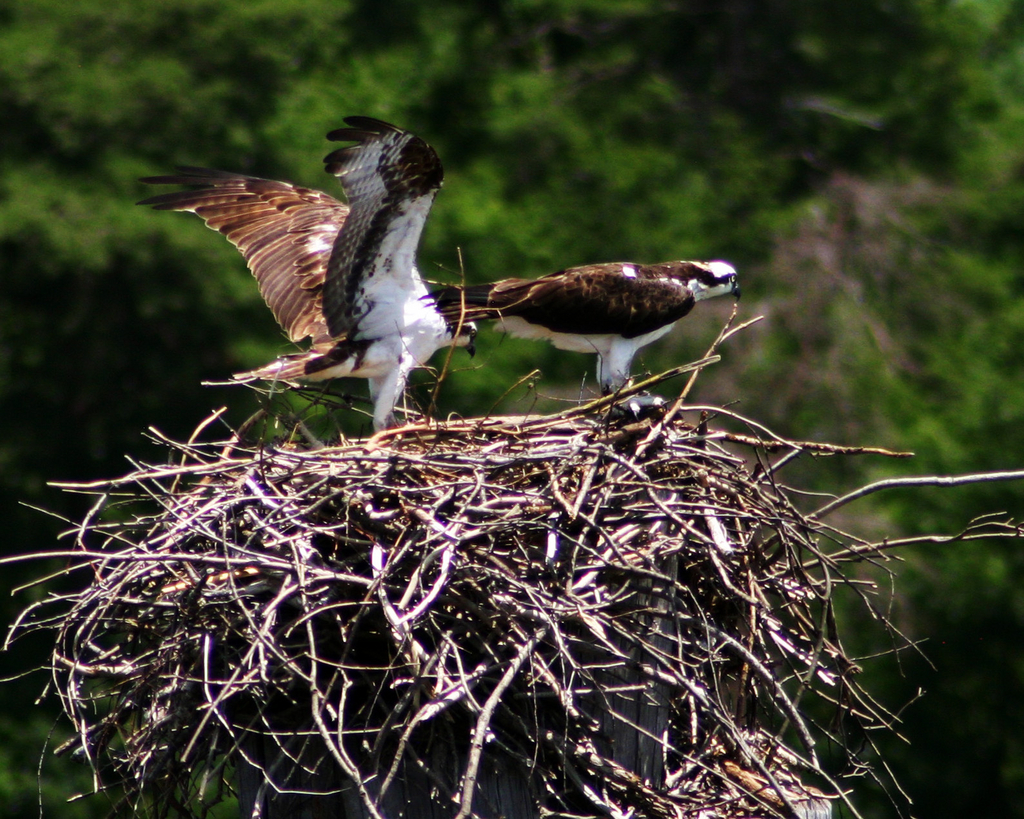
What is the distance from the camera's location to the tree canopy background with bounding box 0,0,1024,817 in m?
12.8

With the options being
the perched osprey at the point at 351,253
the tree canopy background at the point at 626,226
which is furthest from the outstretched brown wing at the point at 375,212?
the tree canopy background at the point at 626,226

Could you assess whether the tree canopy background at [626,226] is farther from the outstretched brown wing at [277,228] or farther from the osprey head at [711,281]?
the osprey head at [711,281]

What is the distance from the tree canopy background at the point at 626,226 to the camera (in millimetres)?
12812

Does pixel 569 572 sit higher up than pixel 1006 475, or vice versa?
pixel 1006 475

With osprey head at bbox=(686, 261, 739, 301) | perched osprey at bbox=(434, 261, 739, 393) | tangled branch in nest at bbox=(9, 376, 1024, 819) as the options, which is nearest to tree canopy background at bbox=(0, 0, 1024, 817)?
osprey head at bbox=(686, 261, 739, 301)

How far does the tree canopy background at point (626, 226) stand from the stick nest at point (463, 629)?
6783mm

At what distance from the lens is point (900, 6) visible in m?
16.3

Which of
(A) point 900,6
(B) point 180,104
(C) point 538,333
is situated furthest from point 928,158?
(C) point 538,333

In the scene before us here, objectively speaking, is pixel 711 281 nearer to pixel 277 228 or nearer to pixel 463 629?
pixel 277 228

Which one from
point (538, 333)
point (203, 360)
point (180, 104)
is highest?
point (538, 333)

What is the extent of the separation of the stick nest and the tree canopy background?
22.3ft

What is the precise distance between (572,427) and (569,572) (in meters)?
0.81

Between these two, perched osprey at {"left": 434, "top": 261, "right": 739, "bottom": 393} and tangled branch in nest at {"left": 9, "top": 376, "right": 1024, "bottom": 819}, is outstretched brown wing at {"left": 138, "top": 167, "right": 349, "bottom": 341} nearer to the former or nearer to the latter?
perched osprey at {"left": 434, "top": 261, "right": 739, "bottom": 393}

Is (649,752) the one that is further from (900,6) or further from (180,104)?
(900,6)
